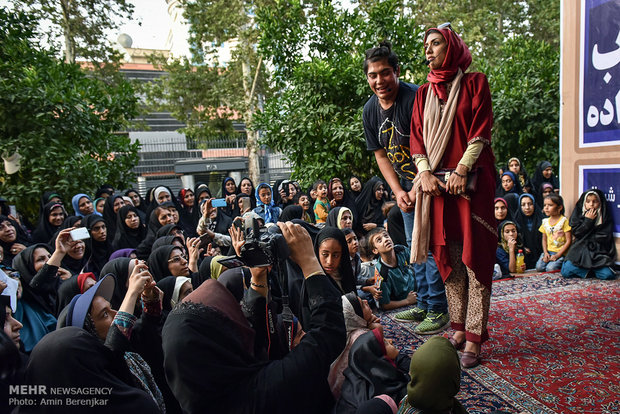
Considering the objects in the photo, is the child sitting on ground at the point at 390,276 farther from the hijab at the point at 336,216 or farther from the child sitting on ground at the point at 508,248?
the child sitting on ground at the point at 508,248

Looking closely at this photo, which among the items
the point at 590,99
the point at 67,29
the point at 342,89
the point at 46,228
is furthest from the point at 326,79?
the point at 67,29

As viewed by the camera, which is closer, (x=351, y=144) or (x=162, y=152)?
(x=351, y=144)

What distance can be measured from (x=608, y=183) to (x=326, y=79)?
4054 mm

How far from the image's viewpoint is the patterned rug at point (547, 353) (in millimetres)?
1956

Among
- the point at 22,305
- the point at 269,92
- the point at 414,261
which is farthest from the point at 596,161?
the point at 269,92

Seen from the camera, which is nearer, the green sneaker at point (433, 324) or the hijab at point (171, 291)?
the hijab at point (171, 291)

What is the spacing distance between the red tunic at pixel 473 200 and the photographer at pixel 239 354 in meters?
1.18

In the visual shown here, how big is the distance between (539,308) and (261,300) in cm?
255

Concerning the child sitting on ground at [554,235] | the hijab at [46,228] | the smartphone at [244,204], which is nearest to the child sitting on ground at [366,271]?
the child sitting on ground at [554,235]

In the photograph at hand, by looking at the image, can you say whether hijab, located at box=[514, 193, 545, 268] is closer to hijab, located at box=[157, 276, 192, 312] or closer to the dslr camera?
hijab, located at box=[157, 276, 192, 312]

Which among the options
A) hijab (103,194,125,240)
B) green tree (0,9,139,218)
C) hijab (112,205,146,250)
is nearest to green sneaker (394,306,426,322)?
hijab (112,205,146,250)

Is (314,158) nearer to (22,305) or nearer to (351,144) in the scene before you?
(351,144)

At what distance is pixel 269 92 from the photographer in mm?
16156

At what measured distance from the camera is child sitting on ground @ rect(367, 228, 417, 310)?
3.60 meters
